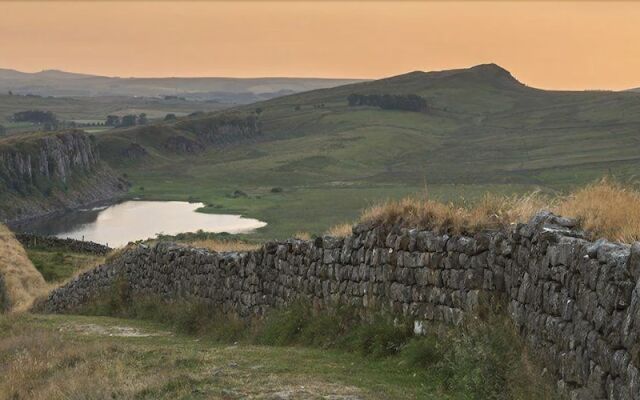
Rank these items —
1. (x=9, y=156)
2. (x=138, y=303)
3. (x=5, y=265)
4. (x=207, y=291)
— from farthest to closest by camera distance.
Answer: (x=9, y=156) → (x=5, y=265) → (x=138, y=303) → (x=207, y=291)

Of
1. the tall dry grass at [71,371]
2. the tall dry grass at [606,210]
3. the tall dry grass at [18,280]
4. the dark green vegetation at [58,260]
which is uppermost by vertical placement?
the tall dry grass at [606,210]

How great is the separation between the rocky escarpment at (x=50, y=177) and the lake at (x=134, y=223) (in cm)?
955

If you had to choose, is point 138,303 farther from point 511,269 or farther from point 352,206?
point 352,206

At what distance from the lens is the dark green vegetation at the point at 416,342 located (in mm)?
11648

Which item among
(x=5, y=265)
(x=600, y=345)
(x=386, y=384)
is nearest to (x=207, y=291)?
(x=386, y=384)

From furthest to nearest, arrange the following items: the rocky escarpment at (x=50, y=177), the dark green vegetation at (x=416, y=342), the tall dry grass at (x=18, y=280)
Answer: the rocky escarpment at (x=50, y=177) < the tall dry grass at (x=18, y=280) < the dark green vegetation at (x=416, y=342)

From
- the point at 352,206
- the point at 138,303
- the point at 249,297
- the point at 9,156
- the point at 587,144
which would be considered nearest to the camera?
the point at 249,297

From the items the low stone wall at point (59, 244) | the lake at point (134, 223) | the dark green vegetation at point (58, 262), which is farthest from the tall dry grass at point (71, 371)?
the lake at point (134, 223)

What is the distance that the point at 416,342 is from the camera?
46.9 ft

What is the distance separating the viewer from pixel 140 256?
28266mm

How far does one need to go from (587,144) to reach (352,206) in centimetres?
7794

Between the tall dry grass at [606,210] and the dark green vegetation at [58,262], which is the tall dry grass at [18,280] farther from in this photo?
the tall dry grass at [606,210]

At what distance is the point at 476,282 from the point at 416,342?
138 centimetres

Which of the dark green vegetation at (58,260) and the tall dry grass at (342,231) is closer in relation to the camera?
the tall dry grass at (342,231)
